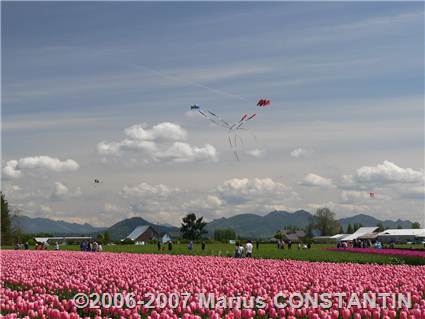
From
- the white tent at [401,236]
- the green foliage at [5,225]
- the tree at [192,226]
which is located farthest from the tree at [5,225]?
the white tent at [401,236]

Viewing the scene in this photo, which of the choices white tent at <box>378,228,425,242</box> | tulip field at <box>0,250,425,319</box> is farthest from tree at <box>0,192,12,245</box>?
tulip field at <box>0,250,425,319</box>

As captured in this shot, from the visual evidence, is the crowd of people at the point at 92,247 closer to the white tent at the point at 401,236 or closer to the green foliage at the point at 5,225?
the green foliage at the point at 5,225

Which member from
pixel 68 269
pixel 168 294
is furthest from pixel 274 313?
pixel 68 269

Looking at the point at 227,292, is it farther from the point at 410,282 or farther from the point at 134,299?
the point at 410,282

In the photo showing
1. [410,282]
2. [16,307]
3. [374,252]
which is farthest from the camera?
[374,252]

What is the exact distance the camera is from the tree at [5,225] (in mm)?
113188

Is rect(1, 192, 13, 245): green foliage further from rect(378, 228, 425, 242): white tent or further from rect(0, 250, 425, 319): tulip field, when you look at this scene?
rect(0, 250, 425, 319): tulip field

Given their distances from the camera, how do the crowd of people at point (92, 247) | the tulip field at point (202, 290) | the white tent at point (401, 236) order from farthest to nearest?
the white tent at point (401, 236) < the crowd of people at point (92, 247) < the tulip field at point (202, 290)

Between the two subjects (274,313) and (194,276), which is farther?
(194,276)

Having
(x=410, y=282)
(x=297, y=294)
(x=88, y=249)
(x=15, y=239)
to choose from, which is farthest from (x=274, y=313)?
(x=15, y=239)

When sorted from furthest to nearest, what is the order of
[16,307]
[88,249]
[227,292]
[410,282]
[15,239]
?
[15,239]
[88,249]
[410,282]
[227,292]
[16,307]

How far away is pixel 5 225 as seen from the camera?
11456cm

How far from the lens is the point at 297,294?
14.6 meters

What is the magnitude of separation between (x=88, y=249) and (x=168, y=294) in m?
46.1
